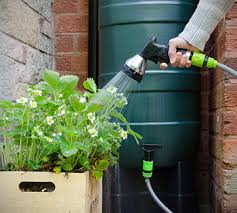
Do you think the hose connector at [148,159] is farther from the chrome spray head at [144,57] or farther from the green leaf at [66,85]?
the green leaf at [66,85]

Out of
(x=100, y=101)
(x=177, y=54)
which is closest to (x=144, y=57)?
(x=177, y=54)

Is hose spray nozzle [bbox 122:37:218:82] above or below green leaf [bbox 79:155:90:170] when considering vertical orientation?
above

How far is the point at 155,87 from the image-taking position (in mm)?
1817

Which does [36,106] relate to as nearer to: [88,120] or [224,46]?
[88,120]

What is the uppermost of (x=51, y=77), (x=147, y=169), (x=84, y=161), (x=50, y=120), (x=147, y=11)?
(x=147, y=11)

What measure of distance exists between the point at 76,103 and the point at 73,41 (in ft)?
4.12

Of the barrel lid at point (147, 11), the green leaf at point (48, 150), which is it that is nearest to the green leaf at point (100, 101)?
the green leaf at point (48, 150)

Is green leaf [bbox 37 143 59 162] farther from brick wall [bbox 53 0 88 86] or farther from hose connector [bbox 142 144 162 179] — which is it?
brick wall [bbox 53 0 88 86]

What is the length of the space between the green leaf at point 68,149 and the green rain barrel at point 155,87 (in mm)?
784

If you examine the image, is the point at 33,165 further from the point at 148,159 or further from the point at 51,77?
the point at 148,159

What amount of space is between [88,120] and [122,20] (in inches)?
33.1

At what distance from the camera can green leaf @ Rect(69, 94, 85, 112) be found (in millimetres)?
1086

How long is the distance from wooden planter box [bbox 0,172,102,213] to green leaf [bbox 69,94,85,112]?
0.16 meters

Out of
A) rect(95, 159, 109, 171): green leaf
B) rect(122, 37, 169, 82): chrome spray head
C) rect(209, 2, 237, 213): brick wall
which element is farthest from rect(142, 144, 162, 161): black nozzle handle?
rect(95, 159, 109, 171): green leaf
